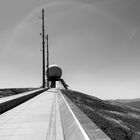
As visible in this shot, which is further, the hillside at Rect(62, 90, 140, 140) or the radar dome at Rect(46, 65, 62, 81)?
the radar dome at Rect(46, 65, 62, 81)

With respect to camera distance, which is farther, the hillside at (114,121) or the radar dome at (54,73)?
the radar dome at (54,73)

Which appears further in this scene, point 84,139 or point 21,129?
point 21,129

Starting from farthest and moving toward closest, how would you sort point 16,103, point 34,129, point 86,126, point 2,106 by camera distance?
point 16,103
point 2,106
point 34,129
point 86,126

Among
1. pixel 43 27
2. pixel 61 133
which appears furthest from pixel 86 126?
pixel 43 27

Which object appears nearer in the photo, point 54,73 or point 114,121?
point 114,121

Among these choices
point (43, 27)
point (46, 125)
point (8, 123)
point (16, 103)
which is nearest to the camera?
point (46, 125)

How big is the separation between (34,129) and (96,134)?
4.17 metres

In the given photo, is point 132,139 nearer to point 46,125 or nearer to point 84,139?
point 46,125

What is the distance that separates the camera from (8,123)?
10.2 meters

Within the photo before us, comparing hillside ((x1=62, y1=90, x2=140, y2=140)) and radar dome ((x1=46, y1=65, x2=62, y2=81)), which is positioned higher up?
radar dome ((x1=46, y1=65, x2=62, y2=81))

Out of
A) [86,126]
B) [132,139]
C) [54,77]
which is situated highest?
[54,77]

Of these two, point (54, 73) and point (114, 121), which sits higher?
point (54, 73)

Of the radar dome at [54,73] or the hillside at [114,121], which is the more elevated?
the radar dome at [54,73]

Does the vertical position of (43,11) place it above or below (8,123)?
above
